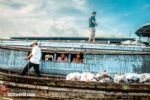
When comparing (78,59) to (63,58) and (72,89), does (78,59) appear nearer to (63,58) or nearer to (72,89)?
(63,58)

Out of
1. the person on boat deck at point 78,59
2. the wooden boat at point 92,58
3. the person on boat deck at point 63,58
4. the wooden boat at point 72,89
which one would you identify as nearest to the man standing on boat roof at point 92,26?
the wooden boat at point 92,58

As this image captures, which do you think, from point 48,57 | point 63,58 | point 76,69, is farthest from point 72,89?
point 48,57

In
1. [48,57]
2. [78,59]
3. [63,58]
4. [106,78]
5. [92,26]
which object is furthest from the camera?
[92,26]

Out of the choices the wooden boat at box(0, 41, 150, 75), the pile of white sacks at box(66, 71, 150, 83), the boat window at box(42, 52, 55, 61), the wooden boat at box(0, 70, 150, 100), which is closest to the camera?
the wooden boat at box(0, 70, 150, 100)

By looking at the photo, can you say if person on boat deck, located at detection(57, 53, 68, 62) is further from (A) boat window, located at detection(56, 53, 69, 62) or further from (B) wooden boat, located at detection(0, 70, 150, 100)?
(B) wooden boat, located at detection(0, 70, 150, 100)

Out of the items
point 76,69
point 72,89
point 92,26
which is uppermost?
point 92,26

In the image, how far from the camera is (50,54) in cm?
1560

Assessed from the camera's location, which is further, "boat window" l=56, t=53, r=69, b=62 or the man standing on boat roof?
the man standing on boat roof

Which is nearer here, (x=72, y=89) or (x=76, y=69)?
(x=72, y=89)

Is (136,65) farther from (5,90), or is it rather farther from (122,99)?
(5,90)

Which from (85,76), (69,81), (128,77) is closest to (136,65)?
(128,77)

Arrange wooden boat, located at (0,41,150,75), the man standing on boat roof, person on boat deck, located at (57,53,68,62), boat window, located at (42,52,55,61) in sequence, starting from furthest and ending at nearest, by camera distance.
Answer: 1. the man standing on boat roof
2. boat window, located at (42,52,55,61)
3. person on boat deck, located at (57,53,68,62)
4. wooden boat, located at (0,41,150,75)

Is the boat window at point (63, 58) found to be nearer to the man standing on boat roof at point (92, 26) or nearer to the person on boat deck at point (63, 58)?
the person on boat deck at point (63, 58)

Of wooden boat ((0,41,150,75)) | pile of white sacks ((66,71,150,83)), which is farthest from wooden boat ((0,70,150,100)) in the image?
wooden boat ((0,41,150,75))
